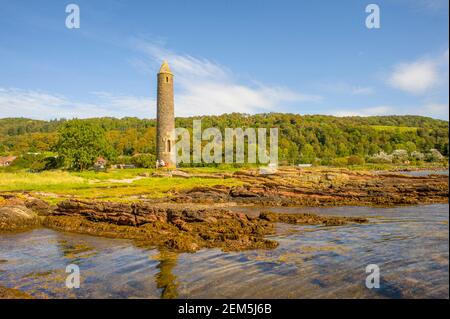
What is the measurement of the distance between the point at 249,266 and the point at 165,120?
5464 centimetres

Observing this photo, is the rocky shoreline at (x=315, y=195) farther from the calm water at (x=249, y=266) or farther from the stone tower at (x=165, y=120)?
the stone tower at (x=165, y=120)

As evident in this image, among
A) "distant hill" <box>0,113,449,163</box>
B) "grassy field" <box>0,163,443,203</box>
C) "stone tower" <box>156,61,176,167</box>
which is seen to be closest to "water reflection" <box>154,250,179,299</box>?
"grassy field" <box>0,163,443,203</box>

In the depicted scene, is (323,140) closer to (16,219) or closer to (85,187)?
(85,187)

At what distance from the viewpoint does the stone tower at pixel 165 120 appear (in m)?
63.8

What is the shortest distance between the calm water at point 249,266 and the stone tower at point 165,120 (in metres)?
46.1

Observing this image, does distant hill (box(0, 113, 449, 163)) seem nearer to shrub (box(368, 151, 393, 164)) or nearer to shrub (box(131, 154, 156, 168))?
shrub (box(368, 151, 393, 164))

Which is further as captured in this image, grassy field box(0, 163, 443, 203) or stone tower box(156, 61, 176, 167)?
stone tower box(156, 61, 176, 167)

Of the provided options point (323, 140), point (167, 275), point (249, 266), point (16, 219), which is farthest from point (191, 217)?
point (323, 140)

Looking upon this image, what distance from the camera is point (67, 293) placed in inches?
392

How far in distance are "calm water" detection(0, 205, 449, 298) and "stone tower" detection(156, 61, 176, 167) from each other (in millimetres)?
46133

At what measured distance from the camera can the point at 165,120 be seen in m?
64.3

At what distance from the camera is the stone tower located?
63.8m

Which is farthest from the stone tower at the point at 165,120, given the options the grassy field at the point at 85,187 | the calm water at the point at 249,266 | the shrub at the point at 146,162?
the calm water at the point at 249,266
